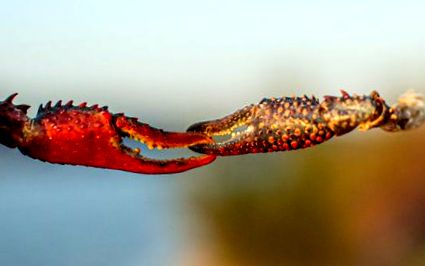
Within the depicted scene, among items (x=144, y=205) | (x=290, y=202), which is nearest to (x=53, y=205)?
(x=144, y=205)

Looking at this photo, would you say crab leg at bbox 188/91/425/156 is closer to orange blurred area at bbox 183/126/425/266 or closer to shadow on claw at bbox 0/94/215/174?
shadow on claw at bbox 0/94/215/174

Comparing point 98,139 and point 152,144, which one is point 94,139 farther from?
point 152,144

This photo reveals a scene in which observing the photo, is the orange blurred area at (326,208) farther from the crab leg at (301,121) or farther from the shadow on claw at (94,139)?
the crab leg at (301,121)

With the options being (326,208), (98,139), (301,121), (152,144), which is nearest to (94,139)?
(98,139)

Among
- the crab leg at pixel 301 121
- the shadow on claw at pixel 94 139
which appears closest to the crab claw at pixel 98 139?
the shadow on claw at pixel 94 139

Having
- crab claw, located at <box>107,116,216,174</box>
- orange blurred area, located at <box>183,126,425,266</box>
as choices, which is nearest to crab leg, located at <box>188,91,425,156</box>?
crab claw, located at <box>107,116,216,174</box>

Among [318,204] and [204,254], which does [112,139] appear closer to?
[318,204]

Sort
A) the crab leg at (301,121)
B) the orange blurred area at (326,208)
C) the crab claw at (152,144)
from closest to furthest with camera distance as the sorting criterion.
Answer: the crab leg at (301,121) < the crab claw at (152,144) < the orange blurred area at (326,208)
